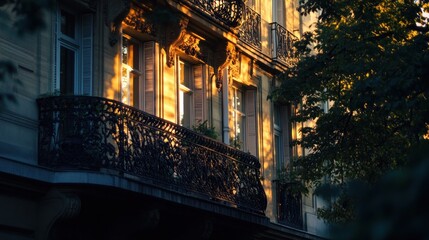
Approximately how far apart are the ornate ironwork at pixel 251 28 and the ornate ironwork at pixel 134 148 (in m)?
3.82

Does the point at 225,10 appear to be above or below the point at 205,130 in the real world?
above

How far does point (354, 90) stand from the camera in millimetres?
16094

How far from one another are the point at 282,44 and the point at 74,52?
9.15m

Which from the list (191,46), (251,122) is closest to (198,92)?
(191,46)

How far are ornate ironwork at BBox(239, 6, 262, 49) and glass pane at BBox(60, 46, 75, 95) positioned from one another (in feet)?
21.7

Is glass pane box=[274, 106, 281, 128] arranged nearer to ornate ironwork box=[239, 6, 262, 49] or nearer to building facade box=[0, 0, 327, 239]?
building facade box=[0, 0, 327, 239]

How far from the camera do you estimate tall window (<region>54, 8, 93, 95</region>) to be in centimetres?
1498

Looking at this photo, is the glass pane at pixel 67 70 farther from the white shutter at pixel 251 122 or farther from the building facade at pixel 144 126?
the white shutter at pixel 251 122

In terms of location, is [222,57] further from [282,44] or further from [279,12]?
[279,12]

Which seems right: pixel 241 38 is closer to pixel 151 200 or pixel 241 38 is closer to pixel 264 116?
pixel 264 116

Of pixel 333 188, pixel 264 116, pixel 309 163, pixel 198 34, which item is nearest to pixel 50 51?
pixel 198 34

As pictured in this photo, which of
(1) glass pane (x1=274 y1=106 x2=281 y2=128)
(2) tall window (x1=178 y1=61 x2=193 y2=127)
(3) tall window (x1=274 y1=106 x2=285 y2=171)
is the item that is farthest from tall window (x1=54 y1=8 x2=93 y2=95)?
(1) glass pane (x1=274 y1=106 x2=281 y2=128)

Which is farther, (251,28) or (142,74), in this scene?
(251,28)

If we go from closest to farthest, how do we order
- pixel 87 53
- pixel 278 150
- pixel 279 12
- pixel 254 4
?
pixel 87 53
pixel 254 4
pixel 278 150
pixel 279 12
